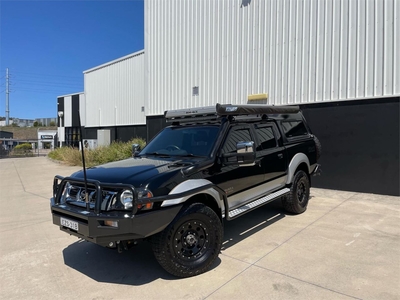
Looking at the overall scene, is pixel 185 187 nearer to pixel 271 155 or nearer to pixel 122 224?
pixel 122 224

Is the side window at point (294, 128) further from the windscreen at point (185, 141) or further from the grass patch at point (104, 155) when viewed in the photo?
the grass patch at point (104, 155)

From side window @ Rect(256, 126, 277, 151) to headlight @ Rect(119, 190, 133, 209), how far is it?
2.56 metres

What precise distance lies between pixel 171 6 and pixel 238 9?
3504 mm

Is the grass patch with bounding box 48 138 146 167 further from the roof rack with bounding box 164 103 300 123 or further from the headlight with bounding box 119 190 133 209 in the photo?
the headlight with bounding box 119 190 133 209

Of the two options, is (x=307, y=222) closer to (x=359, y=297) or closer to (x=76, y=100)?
(x=359, y=297)

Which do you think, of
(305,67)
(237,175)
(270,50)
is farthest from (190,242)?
(270,50)

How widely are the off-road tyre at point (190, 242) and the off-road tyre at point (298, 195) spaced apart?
252cm

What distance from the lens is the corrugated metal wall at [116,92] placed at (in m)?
19.2

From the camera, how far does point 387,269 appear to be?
3852 mm

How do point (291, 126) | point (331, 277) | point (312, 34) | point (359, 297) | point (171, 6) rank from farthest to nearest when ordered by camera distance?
point (171, 6) < point (312, 34) < point (291, 126) < point (331, 277) < point (359, 297)

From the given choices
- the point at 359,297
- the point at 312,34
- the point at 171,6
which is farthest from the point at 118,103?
the point at 359,297

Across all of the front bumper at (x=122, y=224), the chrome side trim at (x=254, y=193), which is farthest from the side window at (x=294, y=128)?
the front bumper at (x=122, y=224)

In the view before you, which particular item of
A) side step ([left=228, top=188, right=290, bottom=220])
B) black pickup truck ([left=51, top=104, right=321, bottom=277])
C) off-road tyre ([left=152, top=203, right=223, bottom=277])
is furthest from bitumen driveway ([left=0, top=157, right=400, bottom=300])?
side step ([left=228, top=188, right=290, bottom=220])

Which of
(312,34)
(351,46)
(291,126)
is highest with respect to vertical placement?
(312,34)
